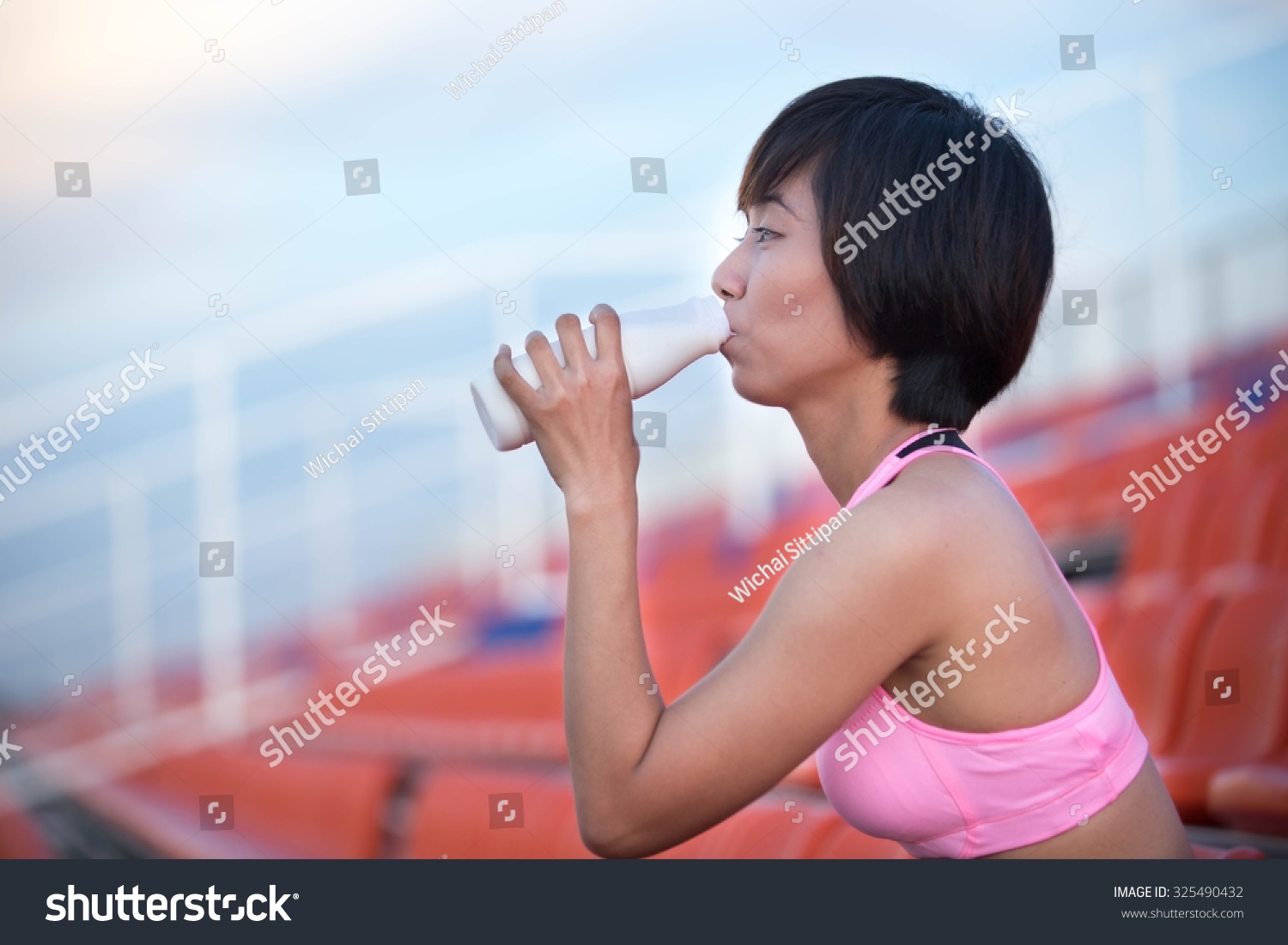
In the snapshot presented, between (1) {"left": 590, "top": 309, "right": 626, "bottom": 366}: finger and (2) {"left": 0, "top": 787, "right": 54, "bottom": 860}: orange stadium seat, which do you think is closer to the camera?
(1) {"left": 590, "top": 309, "right": 626, "bottom": 366}: finger

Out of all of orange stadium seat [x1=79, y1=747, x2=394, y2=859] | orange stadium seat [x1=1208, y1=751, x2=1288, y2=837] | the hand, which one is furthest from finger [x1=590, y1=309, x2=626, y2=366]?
orange stadium seat [x1=79, y1=747, x2=394, y2=859]

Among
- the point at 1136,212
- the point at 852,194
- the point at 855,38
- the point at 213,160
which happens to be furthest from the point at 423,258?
the point at 852,194

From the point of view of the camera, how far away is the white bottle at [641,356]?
0.75 metres

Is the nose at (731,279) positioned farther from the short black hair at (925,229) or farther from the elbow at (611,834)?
the elbow at (611,834)

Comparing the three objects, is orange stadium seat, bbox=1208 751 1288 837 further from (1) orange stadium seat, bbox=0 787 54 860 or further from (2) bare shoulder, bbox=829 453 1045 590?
(1) orange stadium seat, bbox=0 787 54 860

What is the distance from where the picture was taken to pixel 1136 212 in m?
2.25

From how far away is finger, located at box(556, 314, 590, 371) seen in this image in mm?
705

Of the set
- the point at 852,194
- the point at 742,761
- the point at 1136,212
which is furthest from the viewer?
the point at 1136,212

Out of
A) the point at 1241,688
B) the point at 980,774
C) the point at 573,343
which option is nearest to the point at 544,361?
the point at 573,343

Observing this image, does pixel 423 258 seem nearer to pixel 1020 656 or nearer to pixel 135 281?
pixel 135 281

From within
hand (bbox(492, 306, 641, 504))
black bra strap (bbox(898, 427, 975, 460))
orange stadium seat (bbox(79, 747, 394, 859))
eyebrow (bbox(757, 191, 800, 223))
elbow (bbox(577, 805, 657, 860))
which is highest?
eyebrow (bbox(757, 191, 800, 223))

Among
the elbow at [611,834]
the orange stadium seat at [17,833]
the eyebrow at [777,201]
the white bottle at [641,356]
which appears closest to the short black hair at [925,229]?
the eyebrow at [777,201]
